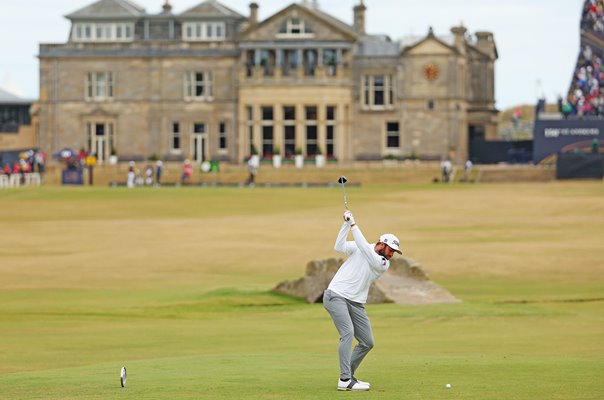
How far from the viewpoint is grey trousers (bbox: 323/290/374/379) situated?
20.9m

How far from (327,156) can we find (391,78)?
7378mm

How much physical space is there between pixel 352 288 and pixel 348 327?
1.67ft

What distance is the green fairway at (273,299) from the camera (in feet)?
73.7

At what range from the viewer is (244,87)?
118875mm

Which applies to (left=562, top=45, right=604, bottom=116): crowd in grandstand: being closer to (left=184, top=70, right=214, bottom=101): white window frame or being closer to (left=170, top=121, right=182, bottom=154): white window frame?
(left=184, top=70, right=214, bottom=101): white window frame

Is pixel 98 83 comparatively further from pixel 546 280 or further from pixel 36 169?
pixel 546 280

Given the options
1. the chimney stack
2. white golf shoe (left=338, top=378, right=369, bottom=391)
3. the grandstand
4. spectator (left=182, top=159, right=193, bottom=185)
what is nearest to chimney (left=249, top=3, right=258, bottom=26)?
the chimney stack

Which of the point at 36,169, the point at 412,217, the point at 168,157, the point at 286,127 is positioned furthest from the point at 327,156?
the point at 412,217

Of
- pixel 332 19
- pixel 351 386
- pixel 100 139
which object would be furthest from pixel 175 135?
pixel 351 386

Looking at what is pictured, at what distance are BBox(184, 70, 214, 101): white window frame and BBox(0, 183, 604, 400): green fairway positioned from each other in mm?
31207

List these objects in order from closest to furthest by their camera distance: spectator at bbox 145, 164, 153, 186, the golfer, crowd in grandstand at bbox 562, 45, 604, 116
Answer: the golfer < spectator at bbox 145, 164, 153, 186 < crowd in grandstand at bbox 562, 45, 604, 116

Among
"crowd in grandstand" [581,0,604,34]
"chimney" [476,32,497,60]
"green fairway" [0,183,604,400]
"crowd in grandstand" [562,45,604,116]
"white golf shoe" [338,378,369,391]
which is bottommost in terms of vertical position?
"green fairway" [0,183,604,400]

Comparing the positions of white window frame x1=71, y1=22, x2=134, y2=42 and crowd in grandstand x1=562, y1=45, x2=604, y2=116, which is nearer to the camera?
crowd in grandstand x1=562, y1=45, x2=604, y2=116

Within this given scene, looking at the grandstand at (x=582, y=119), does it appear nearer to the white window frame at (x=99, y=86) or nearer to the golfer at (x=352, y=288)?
the white window frame at (x=99, y=86)
